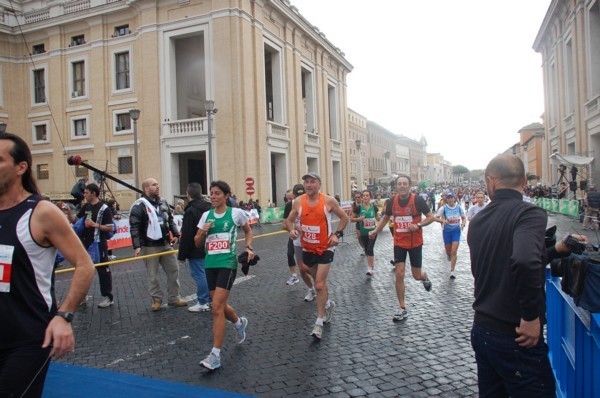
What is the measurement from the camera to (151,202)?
714 cm

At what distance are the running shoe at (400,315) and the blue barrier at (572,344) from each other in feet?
7.35

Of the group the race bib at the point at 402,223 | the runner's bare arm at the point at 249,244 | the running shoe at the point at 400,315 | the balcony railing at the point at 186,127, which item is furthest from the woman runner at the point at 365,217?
the balcony railing at the point at 186,127

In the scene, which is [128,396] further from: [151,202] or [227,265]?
[151,202]

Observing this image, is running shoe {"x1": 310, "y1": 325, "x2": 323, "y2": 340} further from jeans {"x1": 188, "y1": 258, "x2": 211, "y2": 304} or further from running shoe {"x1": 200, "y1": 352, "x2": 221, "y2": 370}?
jeans {"x1": 188, "y1": 258, "x2": 211, "y2": 304}

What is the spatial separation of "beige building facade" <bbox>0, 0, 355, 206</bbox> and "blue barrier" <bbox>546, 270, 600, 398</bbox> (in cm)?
2239

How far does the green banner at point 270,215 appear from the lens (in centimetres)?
2655

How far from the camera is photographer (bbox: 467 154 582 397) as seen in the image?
223 cm

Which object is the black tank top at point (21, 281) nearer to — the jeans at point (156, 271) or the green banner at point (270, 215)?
the jeans at point (156, 271)

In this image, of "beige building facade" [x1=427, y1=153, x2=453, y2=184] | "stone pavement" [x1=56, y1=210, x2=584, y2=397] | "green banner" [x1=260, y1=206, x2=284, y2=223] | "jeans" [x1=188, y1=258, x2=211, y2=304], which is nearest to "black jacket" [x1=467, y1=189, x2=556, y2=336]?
"stone pavement" [x1=56, y1=210, x2=584, y2=397]

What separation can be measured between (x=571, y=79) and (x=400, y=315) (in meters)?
37.0

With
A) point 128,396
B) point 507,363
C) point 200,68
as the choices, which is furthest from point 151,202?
point 200,68

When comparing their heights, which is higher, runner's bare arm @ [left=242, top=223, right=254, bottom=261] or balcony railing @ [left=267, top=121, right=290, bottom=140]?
balcony railing @ [left=267, top=121, right=290, bottom=140]

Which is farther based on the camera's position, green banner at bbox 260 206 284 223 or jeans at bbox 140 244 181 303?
green banner at bbox 260 206 284 223

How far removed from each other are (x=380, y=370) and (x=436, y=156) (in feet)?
635
